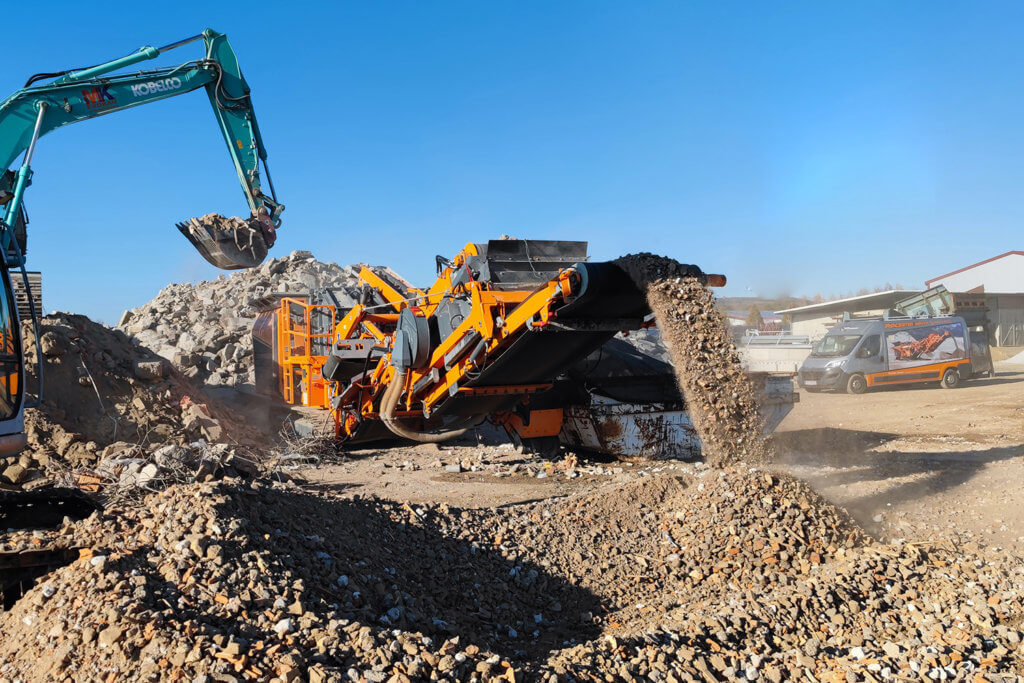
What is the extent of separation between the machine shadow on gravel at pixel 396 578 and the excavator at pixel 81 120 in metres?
1.06

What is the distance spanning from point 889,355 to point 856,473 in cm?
1219

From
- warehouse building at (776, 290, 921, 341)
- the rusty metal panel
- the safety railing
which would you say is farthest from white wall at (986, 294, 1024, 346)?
the safety railing

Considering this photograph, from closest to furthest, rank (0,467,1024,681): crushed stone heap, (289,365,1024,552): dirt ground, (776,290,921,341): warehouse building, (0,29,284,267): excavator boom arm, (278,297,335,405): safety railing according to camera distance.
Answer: (0,467,1024,681): crushed stone heap
(289,365,1024,552): dirt ground
(0,29,284,267): excavator boom arm
(278,297,335,405): safety railing
(776,290,921,341): warehouse building

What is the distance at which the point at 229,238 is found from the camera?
8.80 m

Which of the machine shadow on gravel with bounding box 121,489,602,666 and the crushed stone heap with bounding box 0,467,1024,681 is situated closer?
the crushed stone heap with bounding box 0,467,1024,681

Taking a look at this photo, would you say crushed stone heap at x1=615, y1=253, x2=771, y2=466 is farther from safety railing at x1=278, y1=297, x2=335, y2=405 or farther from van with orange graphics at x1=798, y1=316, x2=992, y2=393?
van with orange graphics at x1=798, y1=316, x2=992, y2=393

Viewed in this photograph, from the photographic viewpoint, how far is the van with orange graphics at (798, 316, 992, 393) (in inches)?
720

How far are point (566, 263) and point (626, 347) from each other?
2960 mm

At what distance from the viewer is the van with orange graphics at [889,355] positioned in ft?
60.0

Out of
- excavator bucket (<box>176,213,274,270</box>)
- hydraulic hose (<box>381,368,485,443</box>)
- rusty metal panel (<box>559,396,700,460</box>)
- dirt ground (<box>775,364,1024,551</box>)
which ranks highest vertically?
excavator bucket (<box>176,213,274,270</box>)

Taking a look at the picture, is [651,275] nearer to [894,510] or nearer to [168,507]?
[894,510]

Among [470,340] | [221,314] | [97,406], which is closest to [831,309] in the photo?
[221,314]

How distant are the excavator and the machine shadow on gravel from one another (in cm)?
106

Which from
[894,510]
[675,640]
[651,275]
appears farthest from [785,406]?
[675,640]
